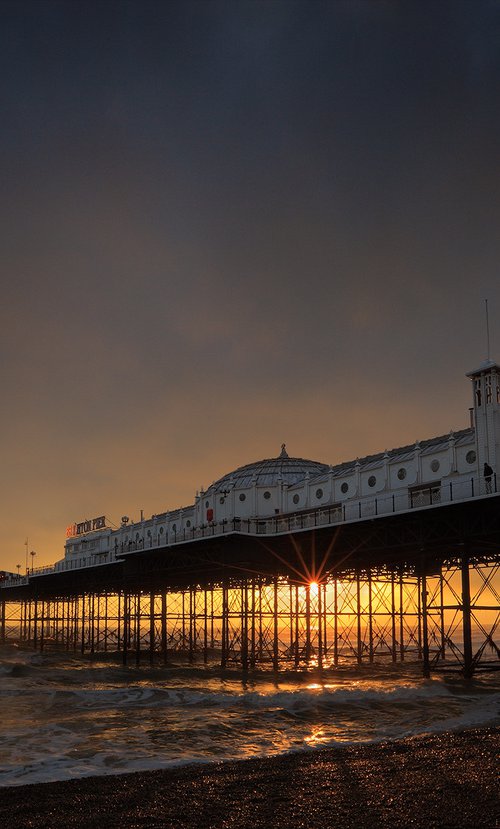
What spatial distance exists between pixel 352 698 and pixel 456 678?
27.1 ft

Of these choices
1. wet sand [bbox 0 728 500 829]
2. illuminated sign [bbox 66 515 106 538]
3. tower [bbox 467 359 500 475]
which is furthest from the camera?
illuminated sign [bbox 66 515 106 538]

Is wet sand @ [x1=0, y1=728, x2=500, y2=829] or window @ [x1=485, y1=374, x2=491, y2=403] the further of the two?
window @ [x1=485, y1=374, x2=491, y2=403]

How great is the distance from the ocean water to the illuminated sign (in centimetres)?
4286

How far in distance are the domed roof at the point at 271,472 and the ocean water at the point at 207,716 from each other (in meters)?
13.4

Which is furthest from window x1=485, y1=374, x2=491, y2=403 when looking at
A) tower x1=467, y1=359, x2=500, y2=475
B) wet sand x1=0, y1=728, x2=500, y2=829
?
wet sand x1=0, y1=728, x2=500, y2=829

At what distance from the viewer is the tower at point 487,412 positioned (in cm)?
3641

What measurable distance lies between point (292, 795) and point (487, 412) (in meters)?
25.2

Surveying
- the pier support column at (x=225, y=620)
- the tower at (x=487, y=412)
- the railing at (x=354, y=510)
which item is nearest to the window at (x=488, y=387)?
the tower at (x=487, y=412)

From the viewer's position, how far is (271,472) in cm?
5697

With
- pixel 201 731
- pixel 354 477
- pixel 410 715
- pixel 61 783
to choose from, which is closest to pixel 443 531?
pixel 354 477

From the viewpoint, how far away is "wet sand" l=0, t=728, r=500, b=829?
13.6 m

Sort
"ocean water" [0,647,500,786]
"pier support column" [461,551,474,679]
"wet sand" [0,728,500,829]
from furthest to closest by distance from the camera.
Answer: "pier support column" [461,551,474,679]
"ocean water" [0,647,500,786]
"wet sand" [0,728,500,829]

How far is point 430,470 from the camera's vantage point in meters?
40.7

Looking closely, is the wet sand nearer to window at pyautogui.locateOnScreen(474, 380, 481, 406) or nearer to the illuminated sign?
window at pyautogui.locateOnScreen(474, 380, 481, 406)
